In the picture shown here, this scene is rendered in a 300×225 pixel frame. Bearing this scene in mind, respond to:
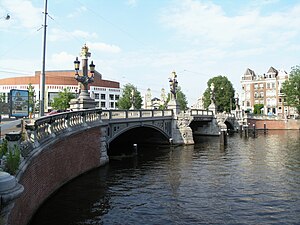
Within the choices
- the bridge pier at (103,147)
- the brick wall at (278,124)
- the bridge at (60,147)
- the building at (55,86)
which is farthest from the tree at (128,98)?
the bridge pier at (103,147)

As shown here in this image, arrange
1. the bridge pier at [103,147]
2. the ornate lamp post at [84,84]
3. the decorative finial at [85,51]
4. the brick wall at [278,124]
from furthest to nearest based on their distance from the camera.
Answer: the brick wall at [278,124], the bridge pier at [103,147], the decorative finial at [85,51], the ornate lamp post at [84,84]

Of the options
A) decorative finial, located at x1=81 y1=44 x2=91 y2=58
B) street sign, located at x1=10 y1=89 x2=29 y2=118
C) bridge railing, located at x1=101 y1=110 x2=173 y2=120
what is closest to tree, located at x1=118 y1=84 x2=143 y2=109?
bridge railing, located at x1=101 y1=110 x2=173 y2=120

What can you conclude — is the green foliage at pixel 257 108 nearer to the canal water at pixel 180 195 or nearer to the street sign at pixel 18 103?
the canal water at pixel 180 195

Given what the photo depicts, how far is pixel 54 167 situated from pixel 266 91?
269 ft

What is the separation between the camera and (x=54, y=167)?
1244cm

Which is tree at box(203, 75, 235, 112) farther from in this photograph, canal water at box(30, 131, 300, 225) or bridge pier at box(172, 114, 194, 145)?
canal water at box(30, 131, 300, 225)

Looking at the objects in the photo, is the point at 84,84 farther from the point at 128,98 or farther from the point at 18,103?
the point at 128,98

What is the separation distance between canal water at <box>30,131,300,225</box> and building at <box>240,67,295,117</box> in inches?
2592

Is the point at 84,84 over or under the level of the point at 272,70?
under

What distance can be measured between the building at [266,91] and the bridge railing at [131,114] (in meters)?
56.0

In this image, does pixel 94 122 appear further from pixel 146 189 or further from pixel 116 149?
pixel 116 149

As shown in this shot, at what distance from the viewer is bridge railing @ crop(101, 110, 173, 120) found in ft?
71.4

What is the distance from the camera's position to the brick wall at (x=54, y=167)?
8.63 metres

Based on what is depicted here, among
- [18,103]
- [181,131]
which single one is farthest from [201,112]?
[18,103]
